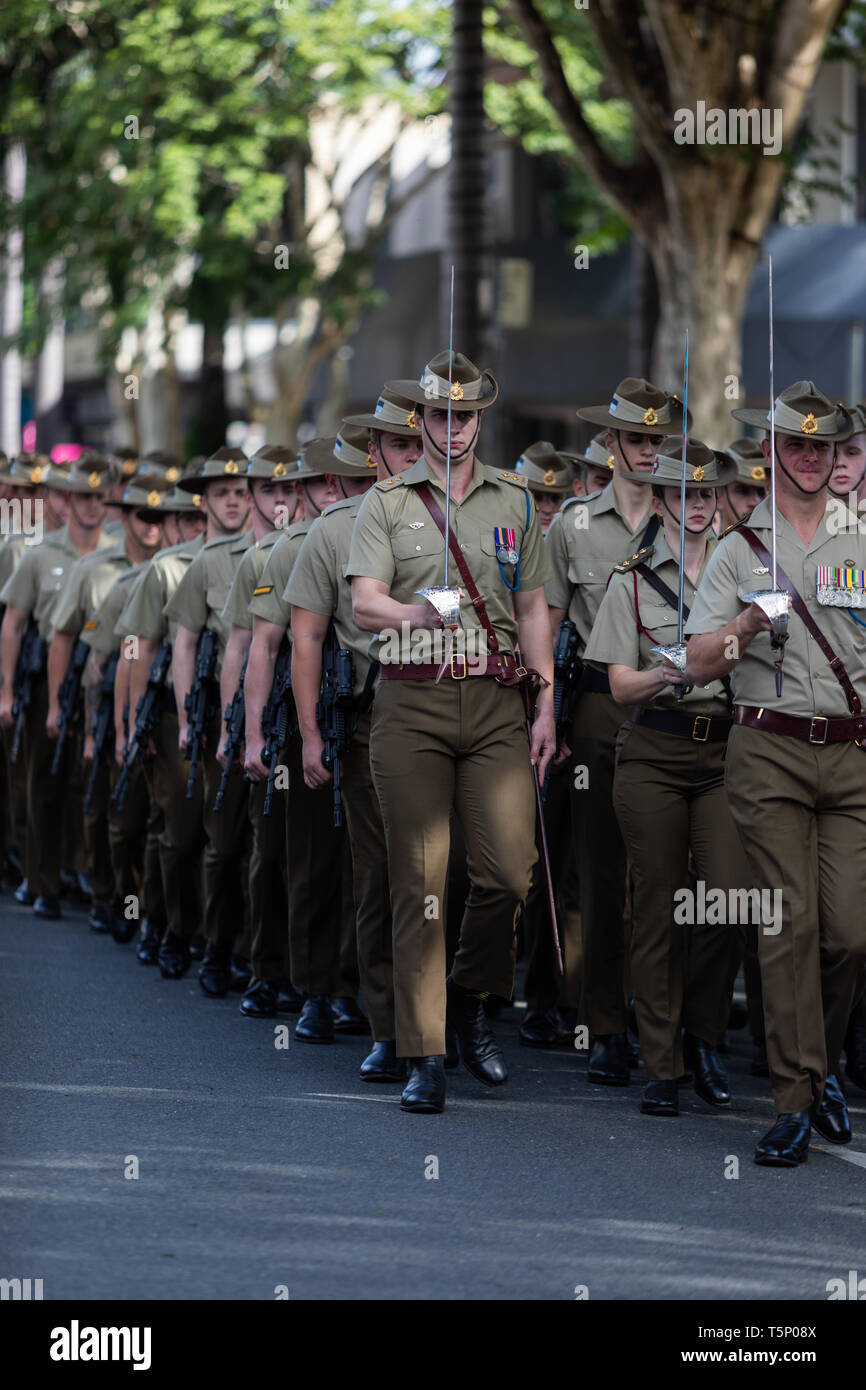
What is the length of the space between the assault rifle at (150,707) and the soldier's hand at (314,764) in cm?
246

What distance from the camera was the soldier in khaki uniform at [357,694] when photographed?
795 cm

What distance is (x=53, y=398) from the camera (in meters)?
52.2

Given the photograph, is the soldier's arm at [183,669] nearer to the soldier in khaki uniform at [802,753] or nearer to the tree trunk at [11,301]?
the soldier in khaki uniform at [802,753]

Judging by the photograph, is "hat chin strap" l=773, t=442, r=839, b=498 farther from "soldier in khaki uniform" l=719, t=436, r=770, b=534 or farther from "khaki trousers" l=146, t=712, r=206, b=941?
"khaki trousers" l=146, t=712, r=206, b=941

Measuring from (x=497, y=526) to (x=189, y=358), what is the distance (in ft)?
109

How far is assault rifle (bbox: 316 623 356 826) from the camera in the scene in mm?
8078

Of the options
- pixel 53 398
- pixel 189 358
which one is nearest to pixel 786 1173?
pixel 189 358

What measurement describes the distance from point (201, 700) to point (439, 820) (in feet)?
9.20

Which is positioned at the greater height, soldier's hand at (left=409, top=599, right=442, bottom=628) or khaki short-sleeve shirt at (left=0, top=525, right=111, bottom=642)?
khaki short-sleeve shirt at (left=0, top=525, right=111, bottom=642)

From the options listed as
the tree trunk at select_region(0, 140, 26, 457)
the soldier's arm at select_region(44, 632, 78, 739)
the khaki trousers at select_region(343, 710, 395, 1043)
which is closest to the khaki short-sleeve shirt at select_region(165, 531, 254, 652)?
the soldier's arm at select_region(44, 632, 78, 739)

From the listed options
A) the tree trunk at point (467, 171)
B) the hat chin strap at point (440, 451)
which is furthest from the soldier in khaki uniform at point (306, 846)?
the tree trunk at point (467, 171)

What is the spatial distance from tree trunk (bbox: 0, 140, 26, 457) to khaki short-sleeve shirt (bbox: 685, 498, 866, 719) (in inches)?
569

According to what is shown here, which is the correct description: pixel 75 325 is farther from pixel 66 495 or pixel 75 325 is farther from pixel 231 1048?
pixel 231 1048

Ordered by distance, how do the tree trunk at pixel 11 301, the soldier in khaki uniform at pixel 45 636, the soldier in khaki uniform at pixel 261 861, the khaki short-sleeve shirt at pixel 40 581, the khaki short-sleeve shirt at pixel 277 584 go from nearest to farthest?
the khaki short-sleeve shirt at pixel 277 584
the soldier in khaki uniform at pixel 261 861
the soldier in khaki uniform at pixel 45 636
the khaki short-sleeve shirt at pixel 40 581
the tree trunk at pixel 11 301
